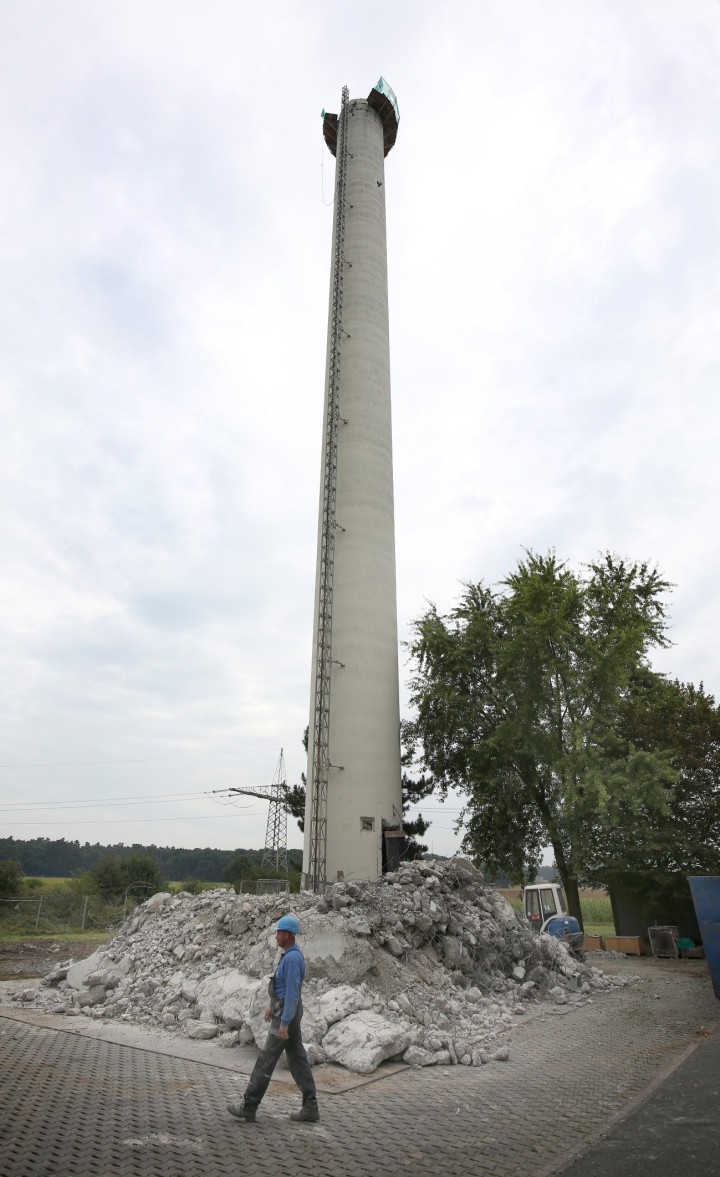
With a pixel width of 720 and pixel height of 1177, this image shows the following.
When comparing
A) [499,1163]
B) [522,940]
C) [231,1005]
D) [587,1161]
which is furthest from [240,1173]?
[522,940]

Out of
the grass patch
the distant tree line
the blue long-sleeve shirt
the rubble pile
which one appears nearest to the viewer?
the blue long-sleeve shirt

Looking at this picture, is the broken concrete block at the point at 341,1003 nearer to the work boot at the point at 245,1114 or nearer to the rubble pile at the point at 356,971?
the rubble pile at the point at 356,971

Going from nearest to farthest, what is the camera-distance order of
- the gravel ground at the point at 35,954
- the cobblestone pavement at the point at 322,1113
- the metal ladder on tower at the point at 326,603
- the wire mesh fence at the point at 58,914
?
the cobblestone pavement at the point at 322,1113, the gravel ground at the point at 35,954, the metal ladder on tower at the point at 326,603, the wire mesh fence at the point at 58,914

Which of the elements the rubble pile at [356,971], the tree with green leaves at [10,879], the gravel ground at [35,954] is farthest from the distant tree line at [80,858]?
the rubble pile at [356,971]

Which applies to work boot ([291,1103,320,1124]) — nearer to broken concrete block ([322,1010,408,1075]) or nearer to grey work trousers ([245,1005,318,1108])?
grey work trousers ([245,1005,318,1108])

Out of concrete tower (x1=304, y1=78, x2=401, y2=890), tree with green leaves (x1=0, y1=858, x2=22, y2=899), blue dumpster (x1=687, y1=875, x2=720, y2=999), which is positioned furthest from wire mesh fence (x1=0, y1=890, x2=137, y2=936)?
blue dumpster (x1=687, y1=875, x2=720, y2=999)

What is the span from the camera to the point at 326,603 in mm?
22922

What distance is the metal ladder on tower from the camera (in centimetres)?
2061

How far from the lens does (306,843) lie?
2122 centimetres

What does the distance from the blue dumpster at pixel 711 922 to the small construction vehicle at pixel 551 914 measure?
19.6 ft

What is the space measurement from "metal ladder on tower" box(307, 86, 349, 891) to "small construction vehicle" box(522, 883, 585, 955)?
5990 mm

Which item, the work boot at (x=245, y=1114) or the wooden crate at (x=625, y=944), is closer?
the work boot at (x=245, y=1114)

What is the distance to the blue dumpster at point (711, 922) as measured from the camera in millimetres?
12164

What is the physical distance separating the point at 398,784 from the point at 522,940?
8093 mm
